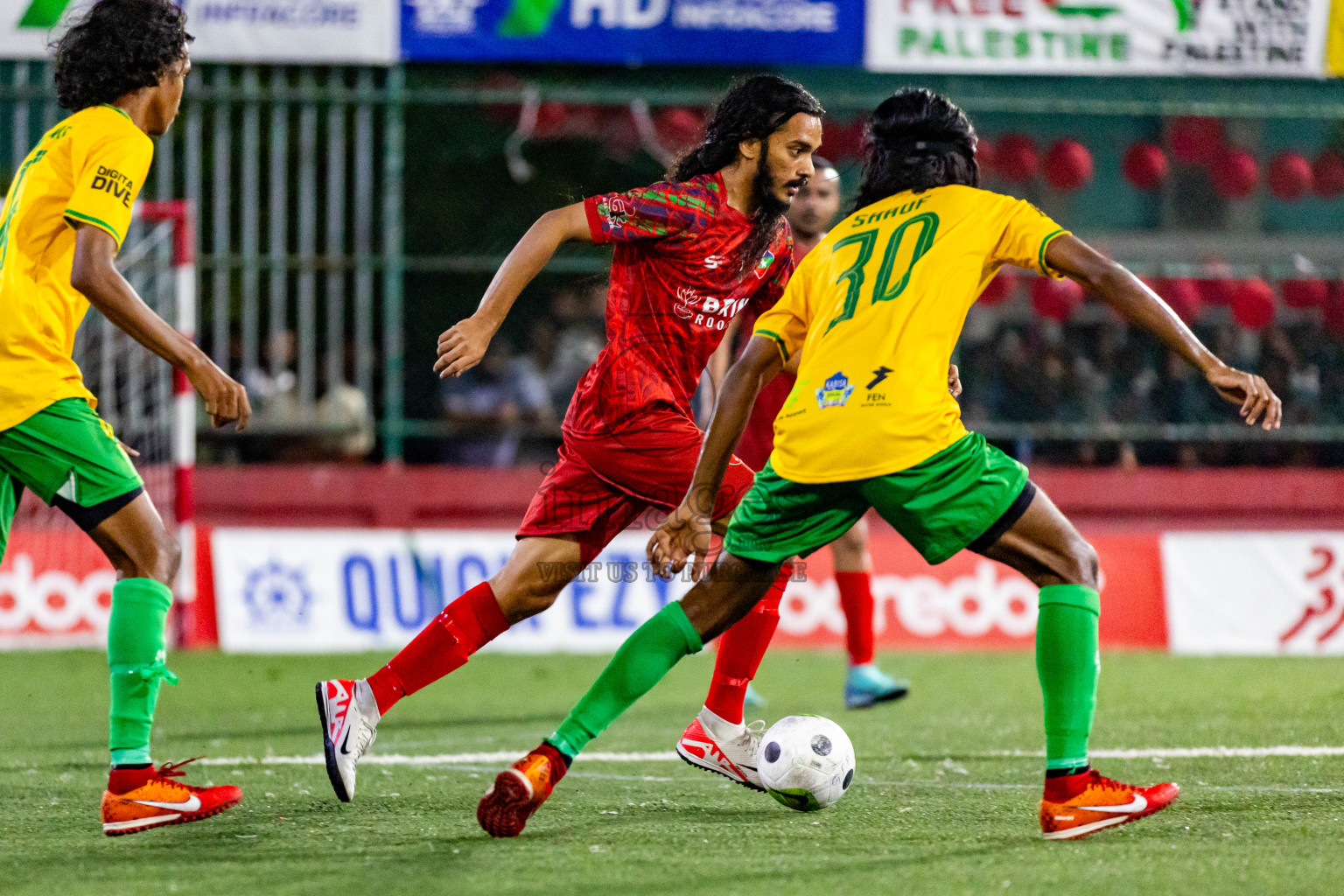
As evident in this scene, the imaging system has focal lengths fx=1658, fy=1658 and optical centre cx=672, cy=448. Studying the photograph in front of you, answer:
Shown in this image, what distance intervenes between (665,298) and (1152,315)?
1623mm

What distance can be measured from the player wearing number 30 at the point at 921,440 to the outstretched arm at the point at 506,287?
800 mm

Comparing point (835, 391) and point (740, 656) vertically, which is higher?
point (835, 391)

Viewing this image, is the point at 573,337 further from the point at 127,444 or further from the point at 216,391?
the point at 216,391

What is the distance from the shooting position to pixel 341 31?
1201cm

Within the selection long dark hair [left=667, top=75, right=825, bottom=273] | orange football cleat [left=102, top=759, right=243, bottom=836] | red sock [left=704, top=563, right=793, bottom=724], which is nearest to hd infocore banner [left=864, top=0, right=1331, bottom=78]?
long dark hair [left=667, top=75, right=825, bottom=273]

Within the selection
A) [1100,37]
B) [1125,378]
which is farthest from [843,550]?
[1100,37]

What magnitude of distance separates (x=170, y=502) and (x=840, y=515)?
24.0 ft

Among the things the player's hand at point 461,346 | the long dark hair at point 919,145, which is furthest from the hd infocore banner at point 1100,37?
the player's hand at point 461,346

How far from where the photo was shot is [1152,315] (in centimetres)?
422

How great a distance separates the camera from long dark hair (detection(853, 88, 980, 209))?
14.8 ft

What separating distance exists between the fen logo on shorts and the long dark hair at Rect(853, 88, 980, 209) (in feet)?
1.89

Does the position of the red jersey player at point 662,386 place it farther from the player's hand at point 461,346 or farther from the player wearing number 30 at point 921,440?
the player wearing number 30 at point 921,440

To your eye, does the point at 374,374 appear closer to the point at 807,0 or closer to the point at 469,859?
the point at 807,0

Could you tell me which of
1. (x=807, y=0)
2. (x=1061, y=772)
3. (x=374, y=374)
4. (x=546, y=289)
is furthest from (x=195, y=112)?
(x=1061, y=772)
